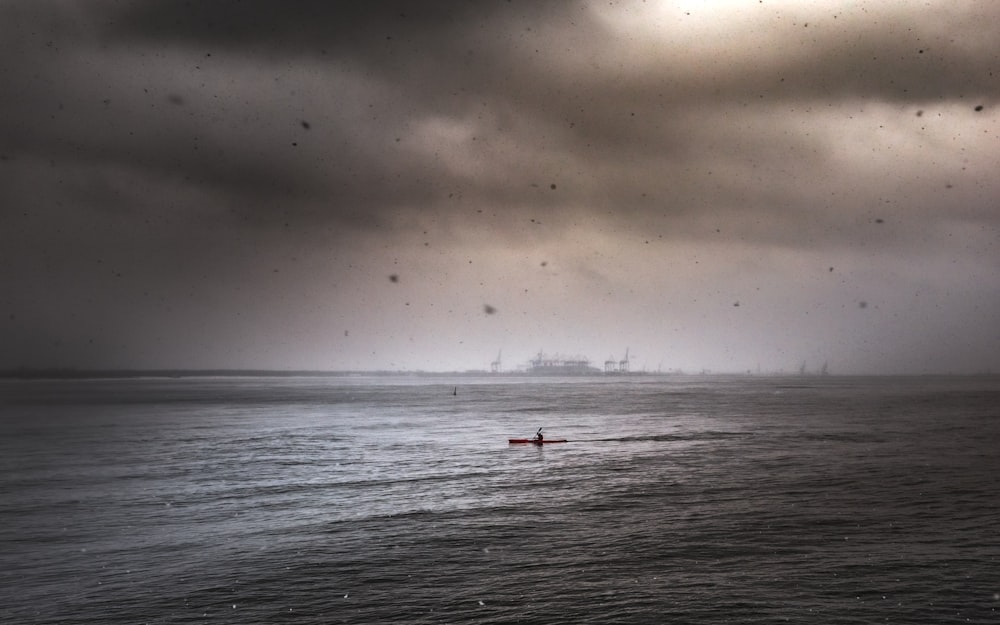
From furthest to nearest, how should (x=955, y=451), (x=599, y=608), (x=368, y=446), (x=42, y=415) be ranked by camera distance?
1. (x=42, y=415)
2. (x=368, y=446)
3. (x=955, y=451)
4. (x=599, y=608)

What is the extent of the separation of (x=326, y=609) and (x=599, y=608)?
8.93m

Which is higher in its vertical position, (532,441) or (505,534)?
(505,534)

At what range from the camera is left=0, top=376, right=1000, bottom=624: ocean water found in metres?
23.2

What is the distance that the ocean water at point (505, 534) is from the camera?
23.2 meters

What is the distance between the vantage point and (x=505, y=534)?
32938 millimetres

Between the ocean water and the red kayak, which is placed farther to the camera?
the red kayak

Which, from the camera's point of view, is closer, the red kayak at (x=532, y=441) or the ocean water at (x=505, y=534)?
the ocean water at (x=505, y=534)

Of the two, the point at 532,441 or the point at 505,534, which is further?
the point at 532,441

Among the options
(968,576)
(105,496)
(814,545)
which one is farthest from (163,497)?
(968,576)

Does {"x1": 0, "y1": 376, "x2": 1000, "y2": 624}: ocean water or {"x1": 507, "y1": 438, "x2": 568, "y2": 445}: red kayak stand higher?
{"x1": 0, "y1": 376, "x2": 1000, "y2": 624}: ocean water

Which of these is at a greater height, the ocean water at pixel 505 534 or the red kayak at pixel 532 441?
the ocean water at pixel 505 534

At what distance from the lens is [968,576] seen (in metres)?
25.7

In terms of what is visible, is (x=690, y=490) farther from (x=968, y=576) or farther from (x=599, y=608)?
(x=599, y=608)

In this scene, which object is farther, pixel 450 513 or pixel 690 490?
pixel 690 490
